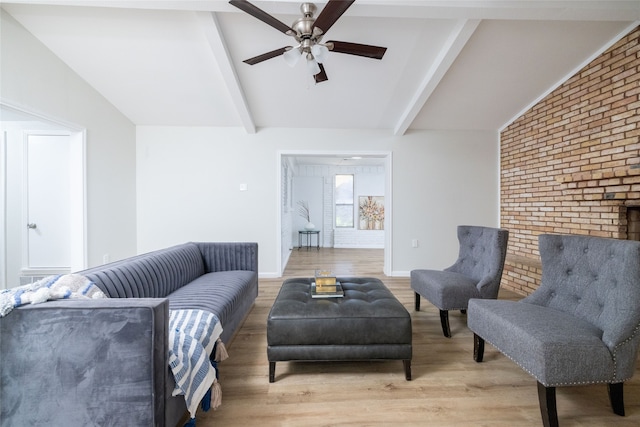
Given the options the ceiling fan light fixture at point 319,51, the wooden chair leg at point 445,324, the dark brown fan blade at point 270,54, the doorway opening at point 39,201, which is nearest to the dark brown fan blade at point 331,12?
the ceiling fan light fixture at point 319,51

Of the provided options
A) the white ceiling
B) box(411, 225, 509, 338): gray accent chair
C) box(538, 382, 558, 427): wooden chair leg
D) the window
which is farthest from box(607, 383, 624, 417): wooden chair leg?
the window

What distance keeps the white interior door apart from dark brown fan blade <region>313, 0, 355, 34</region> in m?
3.65

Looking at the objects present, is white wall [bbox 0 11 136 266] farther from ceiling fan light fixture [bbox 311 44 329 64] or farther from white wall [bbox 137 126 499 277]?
A: ceiling fan light fixture [bbox 311 44 329 64]

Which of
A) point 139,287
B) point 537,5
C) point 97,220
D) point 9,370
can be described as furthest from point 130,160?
point 537,5

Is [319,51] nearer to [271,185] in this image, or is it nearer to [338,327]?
[338,327]

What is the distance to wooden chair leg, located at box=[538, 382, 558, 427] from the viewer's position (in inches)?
50.9

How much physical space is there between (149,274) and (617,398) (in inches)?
117

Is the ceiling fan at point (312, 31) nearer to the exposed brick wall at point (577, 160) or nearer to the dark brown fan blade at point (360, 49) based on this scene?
the dark brown fan blade at point (360, 49)

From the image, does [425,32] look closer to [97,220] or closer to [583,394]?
[583,394]

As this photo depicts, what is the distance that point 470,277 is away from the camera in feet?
8.70

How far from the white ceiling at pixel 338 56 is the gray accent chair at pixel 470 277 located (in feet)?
5.98

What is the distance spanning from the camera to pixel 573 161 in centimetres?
Result: 307

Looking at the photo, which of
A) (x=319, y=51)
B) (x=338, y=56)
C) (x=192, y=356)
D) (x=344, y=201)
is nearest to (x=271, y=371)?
(x=192, y=356)

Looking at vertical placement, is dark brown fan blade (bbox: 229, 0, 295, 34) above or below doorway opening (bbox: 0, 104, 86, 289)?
above
